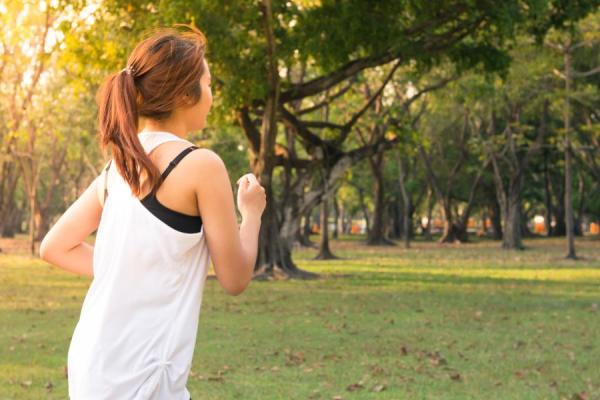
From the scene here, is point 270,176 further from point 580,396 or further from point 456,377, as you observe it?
point 580,396

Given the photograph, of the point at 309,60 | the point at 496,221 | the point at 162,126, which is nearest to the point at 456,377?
the point at 162,126

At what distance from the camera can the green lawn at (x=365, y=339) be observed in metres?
9.30

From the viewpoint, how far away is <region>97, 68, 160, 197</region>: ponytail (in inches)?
105

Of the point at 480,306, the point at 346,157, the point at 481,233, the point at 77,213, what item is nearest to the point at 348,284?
the point at 346,157

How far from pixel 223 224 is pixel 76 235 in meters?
0.58

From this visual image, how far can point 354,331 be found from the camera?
14.0m

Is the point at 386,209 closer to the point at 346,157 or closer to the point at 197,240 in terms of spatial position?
the point at 346,157

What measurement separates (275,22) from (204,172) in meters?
19.2

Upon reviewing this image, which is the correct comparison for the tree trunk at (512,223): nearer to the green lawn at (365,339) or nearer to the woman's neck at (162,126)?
the green lawn at (365,339)

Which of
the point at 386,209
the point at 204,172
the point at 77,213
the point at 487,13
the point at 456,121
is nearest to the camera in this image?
the point at 204,172

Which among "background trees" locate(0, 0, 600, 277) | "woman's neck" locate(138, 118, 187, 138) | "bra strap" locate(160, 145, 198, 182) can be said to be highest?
"background trees" locate(0, 0, 600, 277)

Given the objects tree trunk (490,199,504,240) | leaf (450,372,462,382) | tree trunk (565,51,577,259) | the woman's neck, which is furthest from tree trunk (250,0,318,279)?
tree trunk (490,199,504,240)

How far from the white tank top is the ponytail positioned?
6cm

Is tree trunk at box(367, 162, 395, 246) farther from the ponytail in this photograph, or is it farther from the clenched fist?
the ponytail
